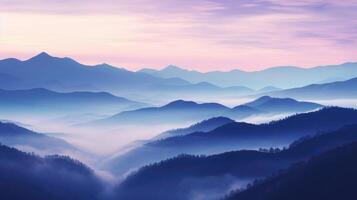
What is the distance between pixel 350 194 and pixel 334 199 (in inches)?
217

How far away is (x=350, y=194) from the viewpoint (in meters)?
198

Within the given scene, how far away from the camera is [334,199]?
198875mm
